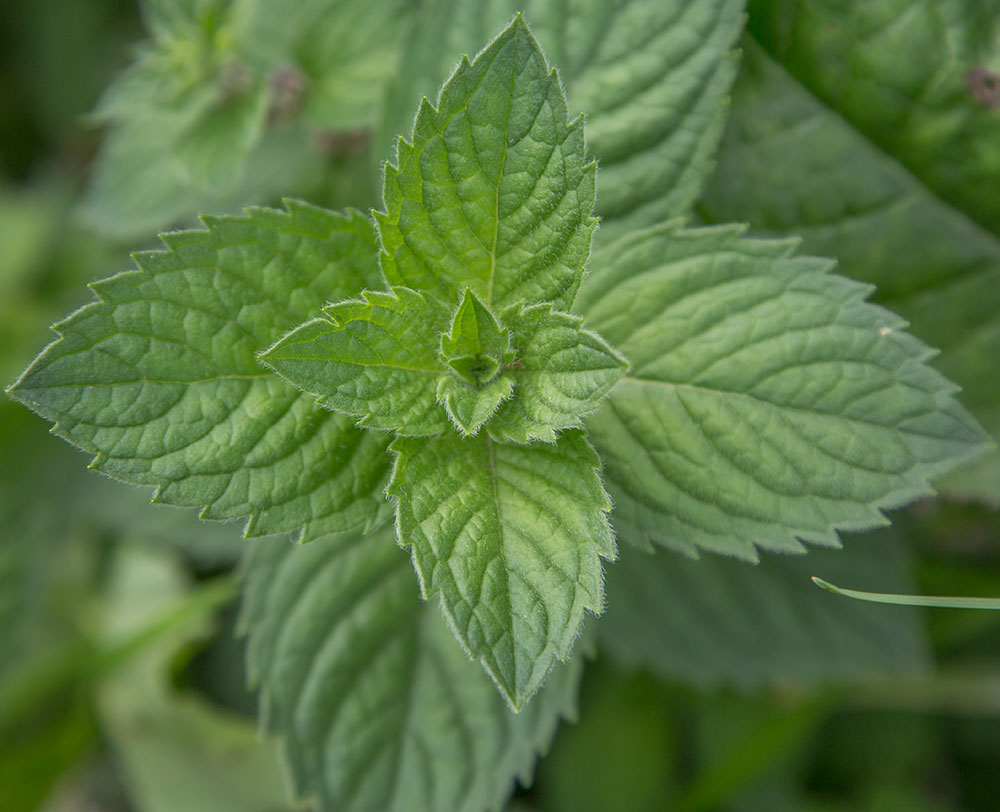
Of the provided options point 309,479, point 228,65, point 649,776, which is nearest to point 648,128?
point 309,479

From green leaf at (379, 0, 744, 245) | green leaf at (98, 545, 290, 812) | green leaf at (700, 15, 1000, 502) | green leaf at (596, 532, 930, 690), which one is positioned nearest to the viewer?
green leaf at (379, 0, 744, 245)

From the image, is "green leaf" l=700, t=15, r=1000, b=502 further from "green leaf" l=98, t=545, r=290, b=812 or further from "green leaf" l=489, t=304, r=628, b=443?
"green leaf" l=98, t=545, r=290, b=812

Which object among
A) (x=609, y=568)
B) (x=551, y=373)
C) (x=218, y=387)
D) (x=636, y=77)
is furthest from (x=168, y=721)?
(x=636, y=77)

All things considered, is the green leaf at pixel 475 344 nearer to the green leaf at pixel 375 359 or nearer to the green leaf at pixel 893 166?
the green leaf at pixel 375 359

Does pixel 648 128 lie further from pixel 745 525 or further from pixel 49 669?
pixel 49 669

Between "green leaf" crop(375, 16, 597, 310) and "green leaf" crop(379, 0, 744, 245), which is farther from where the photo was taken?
"green leaf" crop(379, 0, 744, 245)

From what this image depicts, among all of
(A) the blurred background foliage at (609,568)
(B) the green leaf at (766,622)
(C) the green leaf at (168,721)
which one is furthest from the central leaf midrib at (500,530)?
(C) the green leaf at (168,721)

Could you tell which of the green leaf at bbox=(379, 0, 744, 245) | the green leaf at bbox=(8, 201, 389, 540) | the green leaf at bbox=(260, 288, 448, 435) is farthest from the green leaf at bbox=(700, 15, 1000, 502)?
the green leaf at bbox=(8, 201, 389, 540)
